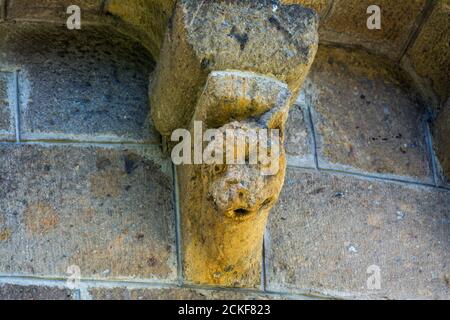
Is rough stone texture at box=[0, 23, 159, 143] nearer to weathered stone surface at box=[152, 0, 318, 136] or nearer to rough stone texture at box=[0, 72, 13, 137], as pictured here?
rough stone texture at box=[0, 72, 13, 137]

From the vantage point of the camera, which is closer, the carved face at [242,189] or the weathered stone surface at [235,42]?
the carved face at [242,189]

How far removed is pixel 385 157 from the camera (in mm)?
3018

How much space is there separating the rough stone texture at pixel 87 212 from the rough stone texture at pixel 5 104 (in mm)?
51

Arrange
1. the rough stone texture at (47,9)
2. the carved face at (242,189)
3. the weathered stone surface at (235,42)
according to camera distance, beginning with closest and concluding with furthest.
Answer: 1. the carved face at (242,189)
2. the weathered stone surface at (235,42)
3. the rough stone texture at (47,9)

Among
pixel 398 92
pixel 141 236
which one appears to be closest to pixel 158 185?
pixel 141 236

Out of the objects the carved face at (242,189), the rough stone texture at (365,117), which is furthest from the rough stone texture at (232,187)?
the rough stone texture at (365,117)

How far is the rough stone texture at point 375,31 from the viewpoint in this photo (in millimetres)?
3002

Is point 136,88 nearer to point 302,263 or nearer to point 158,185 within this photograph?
point 158,185

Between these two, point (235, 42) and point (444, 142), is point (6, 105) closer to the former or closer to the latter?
point (235, 42)

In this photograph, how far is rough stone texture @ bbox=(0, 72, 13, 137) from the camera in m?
2.77

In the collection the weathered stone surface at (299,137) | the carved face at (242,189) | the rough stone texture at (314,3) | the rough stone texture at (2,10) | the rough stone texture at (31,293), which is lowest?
the rough stone texture at (31,293)

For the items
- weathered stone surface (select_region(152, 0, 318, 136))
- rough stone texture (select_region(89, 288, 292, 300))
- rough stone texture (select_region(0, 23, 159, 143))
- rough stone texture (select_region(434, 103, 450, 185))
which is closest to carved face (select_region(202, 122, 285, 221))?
weathered stone surface (select_region(152, 0, 318, 136))

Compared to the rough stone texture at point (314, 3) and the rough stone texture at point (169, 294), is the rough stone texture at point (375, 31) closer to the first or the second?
the rough stone texture at point (314, 3)

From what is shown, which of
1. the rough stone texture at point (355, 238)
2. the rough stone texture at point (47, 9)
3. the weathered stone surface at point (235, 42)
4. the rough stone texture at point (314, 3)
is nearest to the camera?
the weathered stone surface at point (235, 42)
